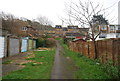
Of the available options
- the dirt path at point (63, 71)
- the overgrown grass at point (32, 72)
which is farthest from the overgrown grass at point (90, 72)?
the overgrown grass at point (32, 72)

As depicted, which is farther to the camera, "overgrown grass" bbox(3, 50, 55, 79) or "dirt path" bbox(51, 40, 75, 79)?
"dirt path" bbox(51, 40, 75, 79)

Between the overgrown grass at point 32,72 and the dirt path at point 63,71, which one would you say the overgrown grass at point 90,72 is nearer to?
the dirt path at point 63,71

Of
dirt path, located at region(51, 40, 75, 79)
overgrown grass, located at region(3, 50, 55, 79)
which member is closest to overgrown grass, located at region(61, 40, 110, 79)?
dirt path, located at region(51, 40, 75, 79)

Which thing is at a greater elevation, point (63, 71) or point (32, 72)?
point (32, 72)

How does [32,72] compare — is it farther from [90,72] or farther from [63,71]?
[90,72]

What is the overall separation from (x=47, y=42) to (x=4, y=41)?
73.7 feet

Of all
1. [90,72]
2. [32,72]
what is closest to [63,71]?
[90,72]

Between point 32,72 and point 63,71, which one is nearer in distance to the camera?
point 32,72

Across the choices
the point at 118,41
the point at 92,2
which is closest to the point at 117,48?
the point at 118,41

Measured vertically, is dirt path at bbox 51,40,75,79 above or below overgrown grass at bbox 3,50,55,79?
below

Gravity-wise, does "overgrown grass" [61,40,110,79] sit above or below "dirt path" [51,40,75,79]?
above

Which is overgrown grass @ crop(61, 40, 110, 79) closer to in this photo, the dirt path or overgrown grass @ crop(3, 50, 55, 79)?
the dirt path

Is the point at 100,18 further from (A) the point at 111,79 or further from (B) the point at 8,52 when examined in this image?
(B) the point at 8,52

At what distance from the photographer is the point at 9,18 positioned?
3209cm
